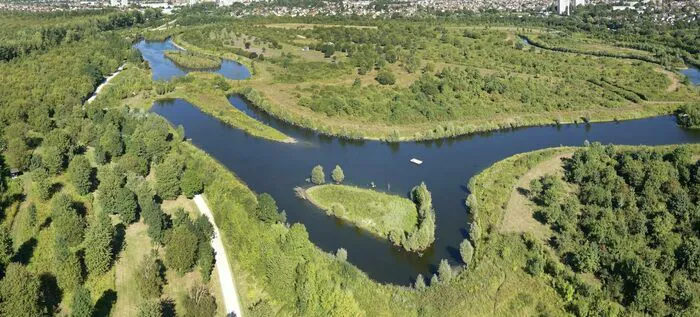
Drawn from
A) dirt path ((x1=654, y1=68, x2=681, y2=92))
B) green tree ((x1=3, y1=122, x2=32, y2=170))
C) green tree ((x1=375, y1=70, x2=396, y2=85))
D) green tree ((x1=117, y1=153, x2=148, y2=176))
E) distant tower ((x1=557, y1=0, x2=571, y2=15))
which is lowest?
green tree ((x1=117, y1=153, x2=148, y2=176))

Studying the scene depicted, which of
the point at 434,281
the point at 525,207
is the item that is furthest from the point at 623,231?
the point at 434,281

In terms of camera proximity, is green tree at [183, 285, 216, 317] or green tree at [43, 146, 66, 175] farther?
green tree at [43, 146, 66, 175]

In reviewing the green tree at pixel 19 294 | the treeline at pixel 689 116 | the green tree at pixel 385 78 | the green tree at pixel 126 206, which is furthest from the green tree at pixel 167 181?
the treeline at pixel 689 116

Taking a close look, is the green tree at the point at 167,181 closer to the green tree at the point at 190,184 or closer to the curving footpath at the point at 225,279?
the green tree at the point at 190,184

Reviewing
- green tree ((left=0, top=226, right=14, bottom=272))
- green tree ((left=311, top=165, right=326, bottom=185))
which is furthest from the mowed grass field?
green tree ((left=0, top=226, right=14, bottom=272))

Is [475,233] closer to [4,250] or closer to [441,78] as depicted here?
[4,250]

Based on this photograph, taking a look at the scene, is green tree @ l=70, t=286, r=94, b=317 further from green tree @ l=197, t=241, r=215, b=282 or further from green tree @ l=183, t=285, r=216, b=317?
green tree @ l=197, t=241, r=215, b=282
